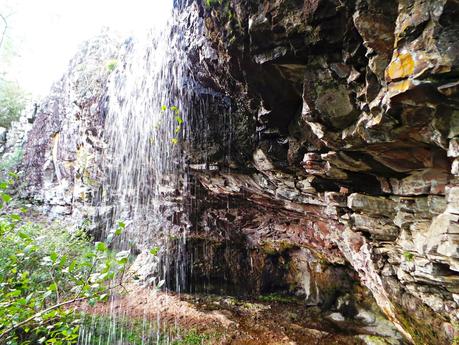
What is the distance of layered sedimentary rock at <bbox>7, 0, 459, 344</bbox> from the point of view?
2.59 m

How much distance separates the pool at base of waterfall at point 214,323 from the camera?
20.3ft

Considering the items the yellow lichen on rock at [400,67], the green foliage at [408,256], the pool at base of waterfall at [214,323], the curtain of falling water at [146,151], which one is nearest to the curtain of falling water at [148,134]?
the curtain of falling water at [146,151]

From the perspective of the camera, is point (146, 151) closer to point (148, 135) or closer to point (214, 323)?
point (148, 135)

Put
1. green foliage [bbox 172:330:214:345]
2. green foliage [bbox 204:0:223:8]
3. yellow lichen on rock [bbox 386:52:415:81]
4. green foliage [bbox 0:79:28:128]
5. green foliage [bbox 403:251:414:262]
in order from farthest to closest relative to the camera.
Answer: green foliage [bbox 0:79:28:128]
green foliage [bbox 172:330:214:345]
green foliage [bbox 204:0:223:8]
green foliage [bbox 403:251:414:262]
yellow lichen on rock [bbox 386:52:415:81]

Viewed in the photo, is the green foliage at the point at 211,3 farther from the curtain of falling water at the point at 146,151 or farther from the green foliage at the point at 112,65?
the green foliage at the point at 112,65

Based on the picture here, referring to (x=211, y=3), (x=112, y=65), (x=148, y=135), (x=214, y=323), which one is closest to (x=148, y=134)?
(x=148, y=135)

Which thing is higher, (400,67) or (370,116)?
(400,67)

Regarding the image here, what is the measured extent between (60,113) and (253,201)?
1046 centimetres

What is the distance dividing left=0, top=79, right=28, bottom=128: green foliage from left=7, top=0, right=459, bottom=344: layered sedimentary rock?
1541 cm

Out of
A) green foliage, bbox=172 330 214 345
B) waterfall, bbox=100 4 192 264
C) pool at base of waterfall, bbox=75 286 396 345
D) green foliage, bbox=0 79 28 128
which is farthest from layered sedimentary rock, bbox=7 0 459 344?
green foliage, bbox=0 79 28 128

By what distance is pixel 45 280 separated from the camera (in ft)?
20.1

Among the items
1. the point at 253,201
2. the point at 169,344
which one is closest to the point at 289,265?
the point at 253,201

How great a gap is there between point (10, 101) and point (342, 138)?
20.9 meters

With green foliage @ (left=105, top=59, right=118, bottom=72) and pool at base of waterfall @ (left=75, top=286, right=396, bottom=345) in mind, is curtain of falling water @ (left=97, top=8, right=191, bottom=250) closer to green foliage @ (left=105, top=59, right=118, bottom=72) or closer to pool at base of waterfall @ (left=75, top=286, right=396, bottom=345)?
green foliage @ (left=105, top=59, right=118, bottom=72)
